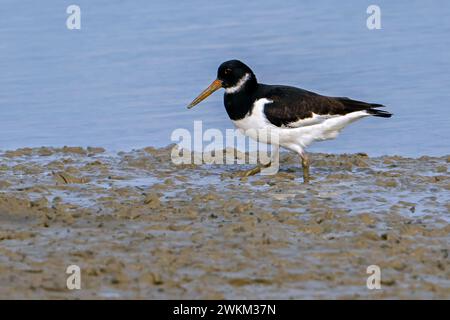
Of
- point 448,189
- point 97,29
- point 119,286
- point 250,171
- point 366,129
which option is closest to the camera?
point 119,286

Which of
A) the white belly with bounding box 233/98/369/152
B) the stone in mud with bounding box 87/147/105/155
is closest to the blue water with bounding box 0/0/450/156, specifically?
the stone in mud with bounding box 87/147/105/155

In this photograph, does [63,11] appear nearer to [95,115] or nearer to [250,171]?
[95,115]

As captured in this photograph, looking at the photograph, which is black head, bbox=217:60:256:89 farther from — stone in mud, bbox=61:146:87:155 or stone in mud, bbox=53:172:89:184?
stone in mud, bbox=53:172:89:184

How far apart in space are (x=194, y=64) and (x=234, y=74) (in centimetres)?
401

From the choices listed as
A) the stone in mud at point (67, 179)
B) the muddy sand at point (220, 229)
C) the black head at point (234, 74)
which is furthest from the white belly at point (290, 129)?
the stone in mud at point (67, 179)

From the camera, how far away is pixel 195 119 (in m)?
13.1

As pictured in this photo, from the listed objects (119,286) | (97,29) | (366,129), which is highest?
(97,29)

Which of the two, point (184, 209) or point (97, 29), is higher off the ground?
point (97, 29)

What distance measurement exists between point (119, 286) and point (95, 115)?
6.82 meters

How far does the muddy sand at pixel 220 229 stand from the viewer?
6789mm

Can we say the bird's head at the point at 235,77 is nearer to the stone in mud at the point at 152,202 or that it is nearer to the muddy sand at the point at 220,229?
the muddy sand at the point at 220,229

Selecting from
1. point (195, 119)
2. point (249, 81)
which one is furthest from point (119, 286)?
point (195, 119)

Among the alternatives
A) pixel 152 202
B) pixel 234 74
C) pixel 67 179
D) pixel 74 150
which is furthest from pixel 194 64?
pixel 152 202

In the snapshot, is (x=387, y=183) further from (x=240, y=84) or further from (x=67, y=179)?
(x=67, y=179)
